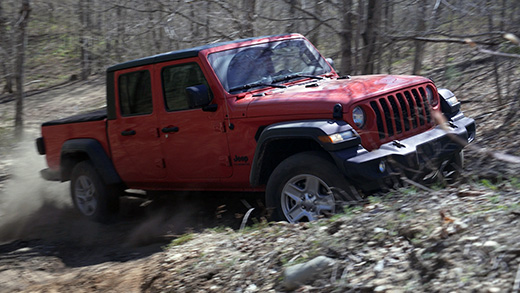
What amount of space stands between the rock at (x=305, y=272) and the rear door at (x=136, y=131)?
3007mm

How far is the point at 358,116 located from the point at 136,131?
109 inches

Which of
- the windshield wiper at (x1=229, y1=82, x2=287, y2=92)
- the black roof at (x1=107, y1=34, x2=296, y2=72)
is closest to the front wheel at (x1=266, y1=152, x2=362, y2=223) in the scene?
the windshield wiper at (x1=229, y1=82, x2=287, y2=92)

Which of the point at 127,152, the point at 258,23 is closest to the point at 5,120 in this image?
the point at 258,23

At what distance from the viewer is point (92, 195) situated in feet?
24.6

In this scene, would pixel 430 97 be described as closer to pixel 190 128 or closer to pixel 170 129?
pixel 190 128

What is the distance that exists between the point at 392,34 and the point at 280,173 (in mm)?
4282

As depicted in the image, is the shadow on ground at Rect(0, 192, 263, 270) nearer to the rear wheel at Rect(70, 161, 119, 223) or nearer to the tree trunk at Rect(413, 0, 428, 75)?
the rear wheel at Rect(70, 161, 119, 223)

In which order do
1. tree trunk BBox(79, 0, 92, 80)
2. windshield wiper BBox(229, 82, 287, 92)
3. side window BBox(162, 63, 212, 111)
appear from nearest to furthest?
windshield wiper BBox(229, 82, 287, 92), side window BBox(162, 63, 212, 111), tree trunk BBox(79, 0, 92, 80)

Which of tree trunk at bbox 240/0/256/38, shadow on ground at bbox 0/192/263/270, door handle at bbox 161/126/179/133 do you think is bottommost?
shadow on ground at bbox 0/192/263/270

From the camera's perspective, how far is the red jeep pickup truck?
5031 millimetres

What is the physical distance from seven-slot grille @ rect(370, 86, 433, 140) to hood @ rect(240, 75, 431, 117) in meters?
0.08

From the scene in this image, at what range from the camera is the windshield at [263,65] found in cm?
601

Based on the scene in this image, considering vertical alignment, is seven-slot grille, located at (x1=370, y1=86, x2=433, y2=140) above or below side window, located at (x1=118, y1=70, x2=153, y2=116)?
below

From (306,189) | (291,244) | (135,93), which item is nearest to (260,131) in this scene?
(306,189)
